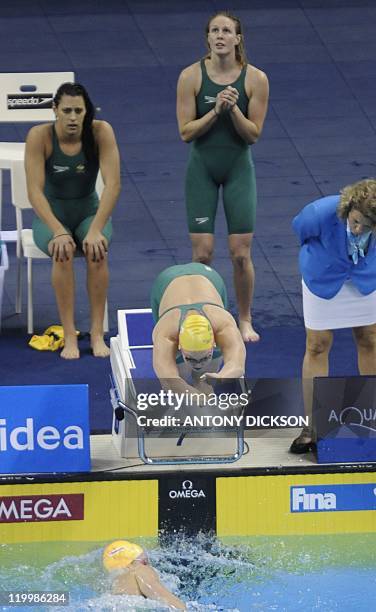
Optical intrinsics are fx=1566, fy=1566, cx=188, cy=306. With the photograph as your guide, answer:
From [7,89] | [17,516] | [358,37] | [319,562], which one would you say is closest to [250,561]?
[319,562]

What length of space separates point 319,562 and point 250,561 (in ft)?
1.05

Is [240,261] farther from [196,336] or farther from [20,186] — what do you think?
[196,336]

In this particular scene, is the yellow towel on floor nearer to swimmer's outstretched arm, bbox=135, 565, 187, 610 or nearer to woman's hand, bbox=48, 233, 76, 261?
woman's hand, bbox=48, 233, 76, 261

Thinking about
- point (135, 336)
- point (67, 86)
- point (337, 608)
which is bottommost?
point (337, 608)

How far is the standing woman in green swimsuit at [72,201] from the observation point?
28.3 ft

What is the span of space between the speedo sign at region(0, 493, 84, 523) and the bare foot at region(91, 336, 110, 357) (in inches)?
64.9

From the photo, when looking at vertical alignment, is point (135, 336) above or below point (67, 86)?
below

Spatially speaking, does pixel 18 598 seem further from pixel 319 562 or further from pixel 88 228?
pixel 88 228

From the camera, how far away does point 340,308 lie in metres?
7.31

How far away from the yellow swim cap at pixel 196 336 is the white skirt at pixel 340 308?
572 millimetres

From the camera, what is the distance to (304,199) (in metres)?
10.8

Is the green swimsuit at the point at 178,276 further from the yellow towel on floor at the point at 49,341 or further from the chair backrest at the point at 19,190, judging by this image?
the chair backrest at the point at 19,190

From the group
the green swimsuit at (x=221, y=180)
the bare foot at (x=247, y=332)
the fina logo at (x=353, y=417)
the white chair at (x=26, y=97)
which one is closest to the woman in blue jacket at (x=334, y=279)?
the fina logo at (x=353, y=417)

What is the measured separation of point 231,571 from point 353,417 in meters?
0.91
